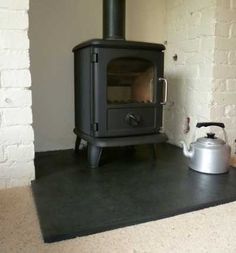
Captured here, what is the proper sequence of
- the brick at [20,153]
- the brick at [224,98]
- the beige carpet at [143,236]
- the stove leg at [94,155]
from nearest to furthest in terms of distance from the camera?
the beige carpet at [143,236] < the brick at [20,153] < the stove leg at [94,155] < the brick at [224,98]

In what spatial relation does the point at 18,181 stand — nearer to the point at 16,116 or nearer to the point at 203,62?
the point at 16,116

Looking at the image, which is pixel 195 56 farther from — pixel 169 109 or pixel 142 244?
pixel 142 244

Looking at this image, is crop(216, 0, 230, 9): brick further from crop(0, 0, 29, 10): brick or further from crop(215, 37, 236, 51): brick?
crop(0, 0, 29, 10): brick

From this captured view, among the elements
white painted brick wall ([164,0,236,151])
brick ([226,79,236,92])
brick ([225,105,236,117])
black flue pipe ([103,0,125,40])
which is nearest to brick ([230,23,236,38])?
white painted brick wall ([164,0,236,151])

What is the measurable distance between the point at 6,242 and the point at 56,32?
1.38 metres

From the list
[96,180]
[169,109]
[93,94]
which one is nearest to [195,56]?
[169,109]

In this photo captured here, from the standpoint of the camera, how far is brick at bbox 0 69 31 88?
1.25 meters

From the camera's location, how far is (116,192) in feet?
4.09

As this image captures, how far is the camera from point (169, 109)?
2162 mm

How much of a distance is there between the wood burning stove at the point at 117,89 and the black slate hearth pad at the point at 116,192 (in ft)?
0.53

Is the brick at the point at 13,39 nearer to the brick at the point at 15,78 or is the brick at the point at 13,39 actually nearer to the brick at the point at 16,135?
the brick at the point at 15,78

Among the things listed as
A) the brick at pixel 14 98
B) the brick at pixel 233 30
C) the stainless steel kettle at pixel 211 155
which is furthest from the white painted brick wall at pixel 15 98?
the brick at pixel 233 30

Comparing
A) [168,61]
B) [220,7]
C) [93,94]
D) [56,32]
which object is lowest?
[93,94]

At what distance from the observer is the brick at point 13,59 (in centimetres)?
124
